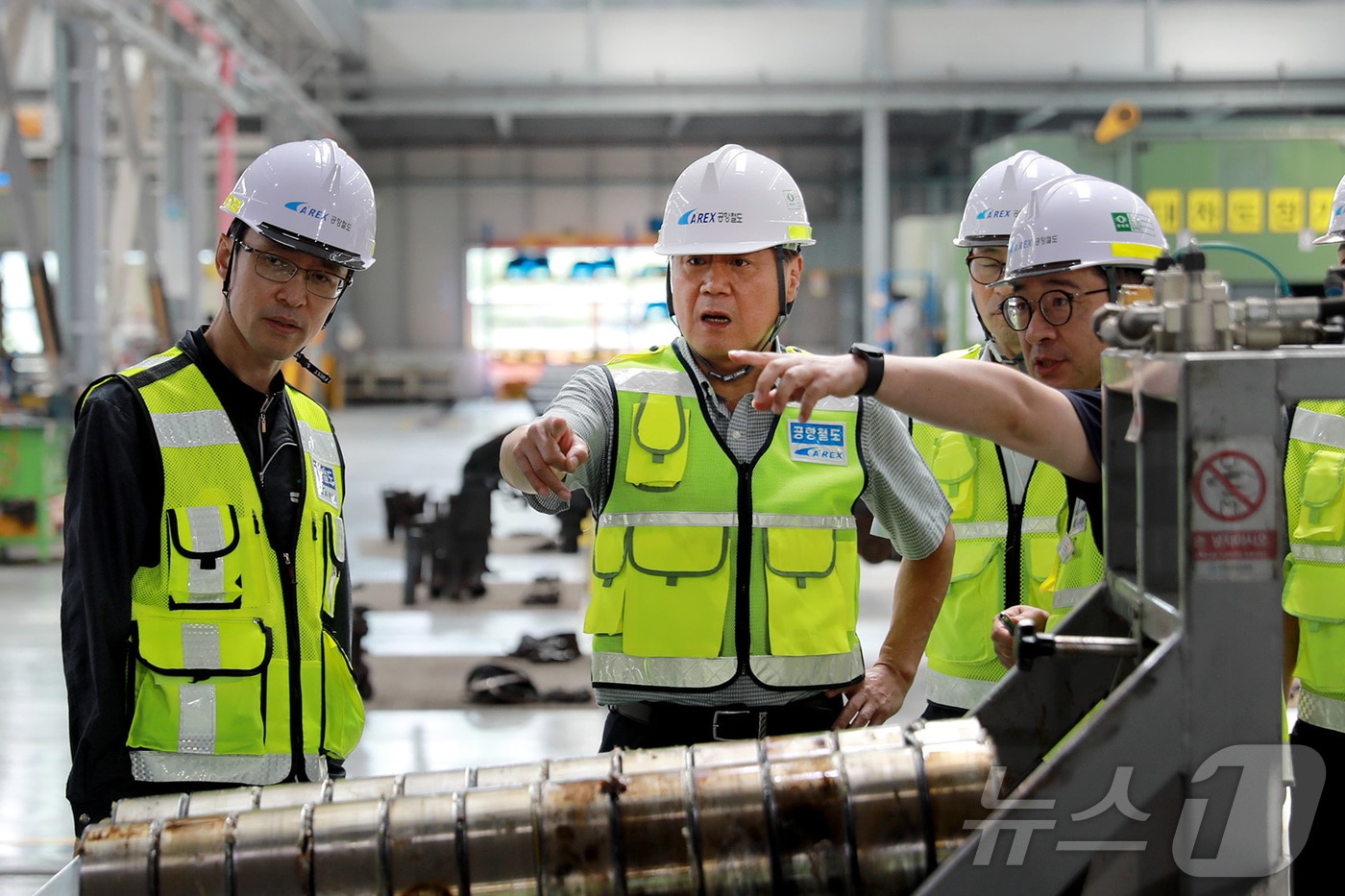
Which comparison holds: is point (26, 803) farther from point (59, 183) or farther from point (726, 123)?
point (726, 123)

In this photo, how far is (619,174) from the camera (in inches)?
977

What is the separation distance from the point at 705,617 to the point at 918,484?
19.0 inches

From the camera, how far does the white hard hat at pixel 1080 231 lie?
7.07ft

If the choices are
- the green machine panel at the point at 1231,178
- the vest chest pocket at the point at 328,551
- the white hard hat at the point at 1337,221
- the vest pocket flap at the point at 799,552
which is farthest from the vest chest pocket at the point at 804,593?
the green machine panel at the point at 1231,178

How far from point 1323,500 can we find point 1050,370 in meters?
0.58

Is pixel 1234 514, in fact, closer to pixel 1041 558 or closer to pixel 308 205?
pixel 1041 558

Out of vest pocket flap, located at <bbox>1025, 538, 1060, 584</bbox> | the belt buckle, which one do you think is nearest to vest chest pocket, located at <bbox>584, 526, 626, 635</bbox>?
the belt buckle

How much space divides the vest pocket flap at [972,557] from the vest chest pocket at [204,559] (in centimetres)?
136

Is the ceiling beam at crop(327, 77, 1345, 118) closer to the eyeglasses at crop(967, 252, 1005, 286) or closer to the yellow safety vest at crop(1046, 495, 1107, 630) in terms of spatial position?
the eyeglasses at crop(967, 252, 1005, 286)

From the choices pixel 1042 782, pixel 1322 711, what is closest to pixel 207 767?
pixel 1042 782

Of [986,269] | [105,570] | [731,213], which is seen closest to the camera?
[105,570]

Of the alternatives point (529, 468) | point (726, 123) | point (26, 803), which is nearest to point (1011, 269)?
point (529, 468)

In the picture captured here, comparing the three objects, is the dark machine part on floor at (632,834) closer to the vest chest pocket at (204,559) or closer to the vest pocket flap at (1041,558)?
the vest chest pocket at (204,559)

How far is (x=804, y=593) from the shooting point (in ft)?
6.46
